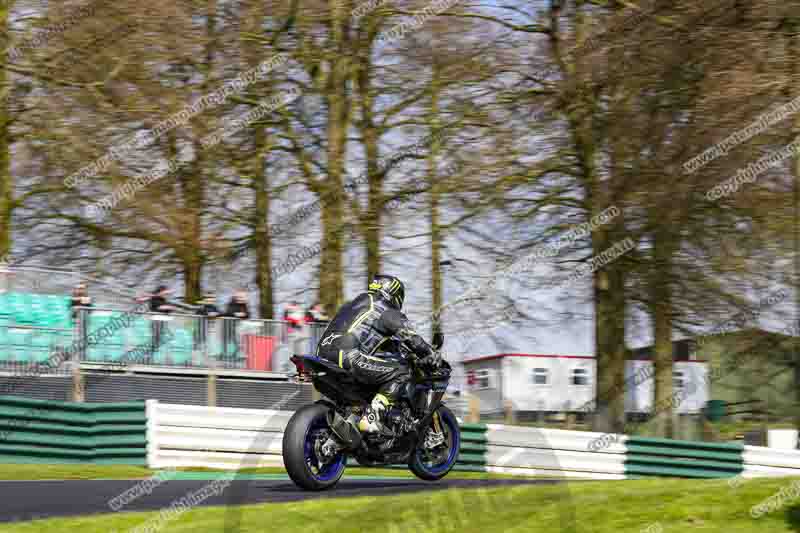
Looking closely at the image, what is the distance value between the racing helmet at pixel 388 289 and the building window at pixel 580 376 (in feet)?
73.7

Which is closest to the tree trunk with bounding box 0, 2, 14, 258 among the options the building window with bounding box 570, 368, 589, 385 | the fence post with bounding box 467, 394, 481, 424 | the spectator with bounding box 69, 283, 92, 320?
the spectator with bounding box 69, 283, 92, 320

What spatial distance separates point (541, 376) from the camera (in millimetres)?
33438

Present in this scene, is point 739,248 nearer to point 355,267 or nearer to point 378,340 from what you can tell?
point 355,267

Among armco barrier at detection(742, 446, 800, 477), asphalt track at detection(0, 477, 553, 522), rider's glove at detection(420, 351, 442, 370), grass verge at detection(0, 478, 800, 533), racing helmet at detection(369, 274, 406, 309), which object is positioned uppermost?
racing helmet at detection(369, 274, 406, 309)

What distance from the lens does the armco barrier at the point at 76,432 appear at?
15492 mm

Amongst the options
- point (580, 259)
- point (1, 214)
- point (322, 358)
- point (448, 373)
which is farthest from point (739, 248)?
point (1, 214)

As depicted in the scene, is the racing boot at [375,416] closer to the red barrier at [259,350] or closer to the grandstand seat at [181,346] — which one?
the grandstand seat at [181,346]

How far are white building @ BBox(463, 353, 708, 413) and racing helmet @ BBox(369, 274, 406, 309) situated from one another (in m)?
17.1

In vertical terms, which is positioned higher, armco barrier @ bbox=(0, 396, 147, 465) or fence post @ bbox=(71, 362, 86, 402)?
fence post @ bbox=(71, 362, 86, 402)

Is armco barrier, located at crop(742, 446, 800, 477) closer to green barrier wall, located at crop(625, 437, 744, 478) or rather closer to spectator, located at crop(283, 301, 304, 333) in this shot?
green barrier wall, located at crop(625, 437, 744, 478)

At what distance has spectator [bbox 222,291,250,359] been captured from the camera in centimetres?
2008

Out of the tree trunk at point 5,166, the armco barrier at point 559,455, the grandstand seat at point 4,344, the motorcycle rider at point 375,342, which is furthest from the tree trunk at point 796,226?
the tree trunk at point 5,166

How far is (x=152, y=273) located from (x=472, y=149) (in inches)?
271

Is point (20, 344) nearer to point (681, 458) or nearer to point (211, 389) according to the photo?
point (211, 389)
